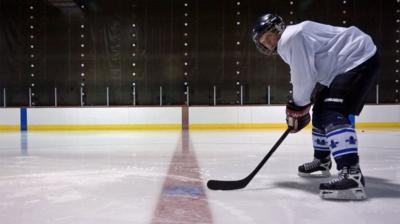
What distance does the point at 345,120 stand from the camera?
6.47 ft

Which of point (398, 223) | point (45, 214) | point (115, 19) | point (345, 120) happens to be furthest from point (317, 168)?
point (115, 19)

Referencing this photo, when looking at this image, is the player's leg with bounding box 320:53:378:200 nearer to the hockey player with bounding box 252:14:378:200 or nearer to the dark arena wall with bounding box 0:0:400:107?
the hockey player with bounding box 252:14:378:200

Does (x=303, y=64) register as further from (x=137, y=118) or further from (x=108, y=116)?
(x=108, y=116)

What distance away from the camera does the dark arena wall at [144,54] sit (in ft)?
27.2

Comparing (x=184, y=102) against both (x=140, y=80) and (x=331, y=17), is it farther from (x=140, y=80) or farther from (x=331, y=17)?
(x=331, y=17)

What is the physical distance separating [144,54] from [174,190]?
6508 millimetres

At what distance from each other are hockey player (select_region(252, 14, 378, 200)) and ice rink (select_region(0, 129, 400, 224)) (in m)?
0.16

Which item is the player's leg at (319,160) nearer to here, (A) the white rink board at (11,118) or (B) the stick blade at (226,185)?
(B) the stick blade at (226,185)

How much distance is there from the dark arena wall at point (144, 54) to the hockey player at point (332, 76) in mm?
6231

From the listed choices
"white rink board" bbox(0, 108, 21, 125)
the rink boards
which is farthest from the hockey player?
"white rink board" bbox(0, 108, 21, 125)

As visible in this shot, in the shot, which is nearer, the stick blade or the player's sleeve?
the player's sleeve

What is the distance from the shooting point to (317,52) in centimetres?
200

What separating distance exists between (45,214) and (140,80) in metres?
6.82

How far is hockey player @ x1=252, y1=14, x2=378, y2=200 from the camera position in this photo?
1.92 metres
